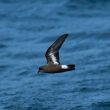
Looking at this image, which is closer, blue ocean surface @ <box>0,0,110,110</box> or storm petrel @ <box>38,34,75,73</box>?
storm petrel @ <box>38,34,75,73</box>

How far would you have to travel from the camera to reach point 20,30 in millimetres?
34625

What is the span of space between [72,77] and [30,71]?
1745 millimetres

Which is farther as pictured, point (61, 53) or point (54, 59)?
point (61, 53)

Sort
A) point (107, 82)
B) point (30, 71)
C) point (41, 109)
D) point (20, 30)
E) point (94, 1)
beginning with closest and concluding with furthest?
point (41, 109) → point (107, 82) → point (30, 71) → point (20, 30) → point (94, 1)

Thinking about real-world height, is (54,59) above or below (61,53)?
above

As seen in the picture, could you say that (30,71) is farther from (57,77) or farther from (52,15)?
(52,15)

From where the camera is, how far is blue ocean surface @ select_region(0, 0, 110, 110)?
25.4m

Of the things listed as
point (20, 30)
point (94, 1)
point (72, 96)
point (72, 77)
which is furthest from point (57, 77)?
point (94, 1)

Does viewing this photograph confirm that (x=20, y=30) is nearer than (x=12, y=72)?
No

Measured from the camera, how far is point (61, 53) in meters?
30.9

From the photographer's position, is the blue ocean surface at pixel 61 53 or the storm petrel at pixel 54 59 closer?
the storm petrel at pixel 54 59

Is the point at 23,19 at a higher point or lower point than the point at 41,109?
higher

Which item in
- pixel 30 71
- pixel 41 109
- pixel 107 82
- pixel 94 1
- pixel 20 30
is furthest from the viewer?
pixel 94 1

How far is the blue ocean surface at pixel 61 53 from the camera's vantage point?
25.4 meters
